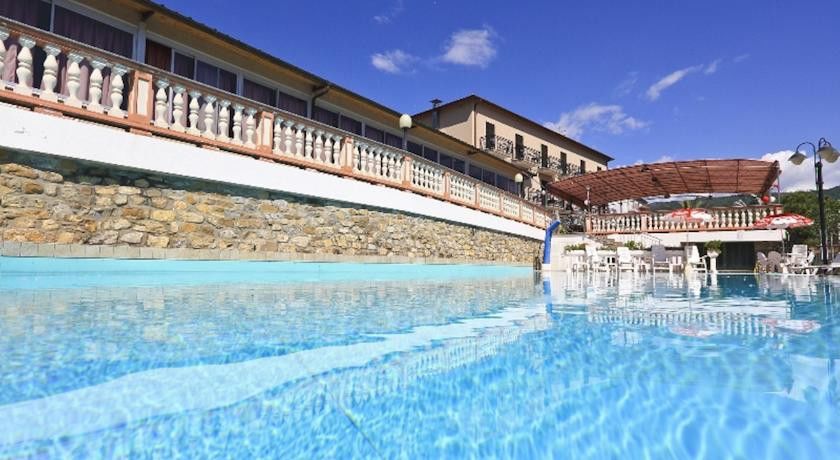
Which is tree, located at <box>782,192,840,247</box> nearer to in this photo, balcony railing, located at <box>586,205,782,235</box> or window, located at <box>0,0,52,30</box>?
balcony railing, located at <box>586,205,782,235</box>

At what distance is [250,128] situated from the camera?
9094 mm

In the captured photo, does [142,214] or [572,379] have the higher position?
[142,214]

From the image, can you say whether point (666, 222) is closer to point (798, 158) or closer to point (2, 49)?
point (798, 158)

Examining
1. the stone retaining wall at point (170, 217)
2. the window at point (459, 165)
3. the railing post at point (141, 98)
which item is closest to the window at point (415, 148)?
the window at point (459, 165)

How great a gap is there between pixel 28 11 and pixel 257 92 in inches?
210

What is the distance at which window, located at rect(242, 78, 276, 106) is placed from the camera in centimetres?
1329

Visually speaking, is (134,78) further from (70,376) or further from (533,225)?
(533,225)

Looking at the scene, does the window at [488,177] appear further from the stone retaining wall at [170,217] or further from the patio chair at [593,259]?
the stone retaining wall at [170,217]

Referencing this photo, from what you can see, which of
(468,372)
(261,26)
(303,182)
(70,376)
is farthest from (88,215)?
(261,26)

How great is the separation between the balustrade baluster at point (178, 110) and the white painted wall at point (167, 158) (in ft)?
1.20

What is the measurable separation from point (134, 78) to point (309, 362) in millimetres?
7206

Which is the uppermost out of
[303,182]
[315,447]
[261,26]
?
[261,26]

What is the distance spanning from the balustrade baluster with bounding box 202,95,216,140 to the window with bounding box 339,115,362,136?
7733 millimetres

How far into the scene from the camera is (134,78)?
7.48m
